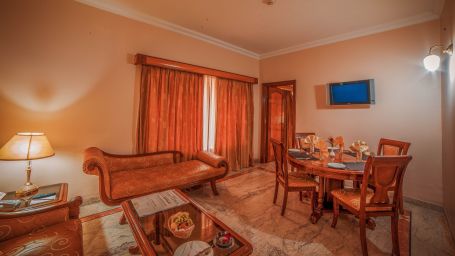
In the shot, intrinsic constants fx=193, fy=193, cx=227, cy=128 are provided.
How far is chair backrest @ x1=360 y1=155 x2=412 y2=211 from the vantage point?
1.62m

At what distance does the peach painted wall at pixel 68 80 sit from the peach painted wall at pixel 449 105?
3691 mm

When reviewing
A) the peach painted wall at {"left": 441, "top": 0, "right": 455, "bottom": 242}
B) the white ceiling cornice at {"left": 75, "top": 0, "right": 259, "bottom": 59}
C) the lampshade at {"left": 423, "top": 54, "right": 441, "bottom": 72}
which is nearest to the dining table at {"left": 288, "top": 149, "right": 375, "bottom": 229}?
the peach painted wall at {"left": 441, "top": 0, "right": 455, "bottom": 242}

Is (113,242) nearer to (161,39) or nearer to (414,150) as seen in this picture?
(161,39)

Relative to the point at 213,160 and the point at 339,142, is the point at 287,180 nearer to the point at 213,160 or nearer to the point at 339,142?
the point at 339,142

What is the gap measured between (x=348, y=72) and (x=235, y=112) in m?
2.23

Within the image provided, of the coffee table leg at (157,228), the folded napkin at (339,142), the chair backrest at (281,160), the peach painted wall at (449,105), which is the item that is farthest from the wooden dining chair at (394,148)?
the coffee table leg at (157,228)

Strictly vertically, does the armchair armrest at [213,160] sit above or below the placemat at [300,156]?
below

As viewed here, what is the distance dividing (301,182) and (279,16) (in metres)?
2.40

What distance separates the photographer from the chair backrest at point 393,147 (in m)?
2.37

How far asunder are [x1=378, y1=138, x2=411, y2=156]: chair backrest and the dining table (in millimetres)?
453

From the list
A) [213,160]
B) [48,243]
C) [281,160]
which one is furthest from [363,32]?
[48,243]

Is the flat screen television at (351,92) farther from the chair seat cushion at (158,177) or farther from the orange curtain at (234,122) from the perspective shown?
the chair seat cushion at (158,177)

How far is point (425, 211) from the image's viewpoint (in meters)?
2.58

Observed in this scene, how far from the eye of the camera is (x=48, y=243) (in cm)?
123
